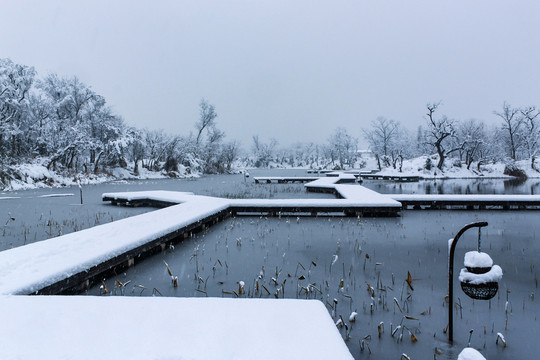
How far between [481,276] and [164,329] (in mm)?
2666

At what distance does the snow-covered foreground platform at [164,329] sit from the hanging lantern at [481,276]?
4.12 feet

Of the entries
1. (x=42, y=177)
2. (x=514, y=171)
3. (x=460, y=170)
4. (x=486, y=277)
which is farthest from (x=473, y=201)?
(x=514, y=171)

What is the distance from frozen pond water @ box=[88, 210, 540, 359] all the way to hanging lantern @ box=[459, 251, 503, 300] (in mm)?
994

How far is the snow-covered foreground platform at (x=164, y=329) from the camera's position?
8.46 ft

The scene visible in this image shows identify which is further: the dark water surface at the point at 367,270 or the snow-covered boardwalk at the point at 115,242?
the snow-covered boardwalk at the point at 115,242

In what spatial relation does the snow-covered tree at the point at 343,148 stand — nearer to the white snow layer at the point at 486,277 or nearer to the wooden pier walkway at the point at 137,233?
the wooden pier walkway at the point at 137,233

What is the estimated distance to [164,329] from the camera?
2.95 m

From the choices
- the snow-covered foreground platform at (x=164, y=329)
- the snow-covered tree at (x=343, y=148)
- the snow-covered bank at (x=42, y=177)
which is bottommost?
the snow-covered foreground platform at (x=164, y=329)

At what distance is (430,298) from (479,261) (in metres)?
2.45

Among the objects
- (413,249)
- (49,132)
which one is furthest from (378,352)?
(49,132)

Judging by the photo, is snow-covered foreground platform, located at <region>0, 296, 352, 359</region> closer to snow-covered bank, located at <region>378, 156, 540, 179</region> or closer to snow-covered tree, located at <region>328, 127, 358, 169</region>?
snow-covered bank, located at <region>378, 156, 540, 179</region>

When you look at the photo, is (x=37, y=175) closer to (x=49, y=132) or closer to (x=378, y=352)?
(x=49, y=132)

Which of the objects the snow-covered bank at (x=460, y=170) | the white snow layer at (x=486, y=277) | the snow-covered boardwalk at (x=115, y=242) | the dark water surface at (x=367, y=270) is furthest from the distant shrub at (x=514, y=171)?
the white snow layer at (x=486, y=277)

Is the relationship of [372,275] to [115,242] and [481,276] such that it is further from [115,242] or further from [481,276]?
[115,242]
